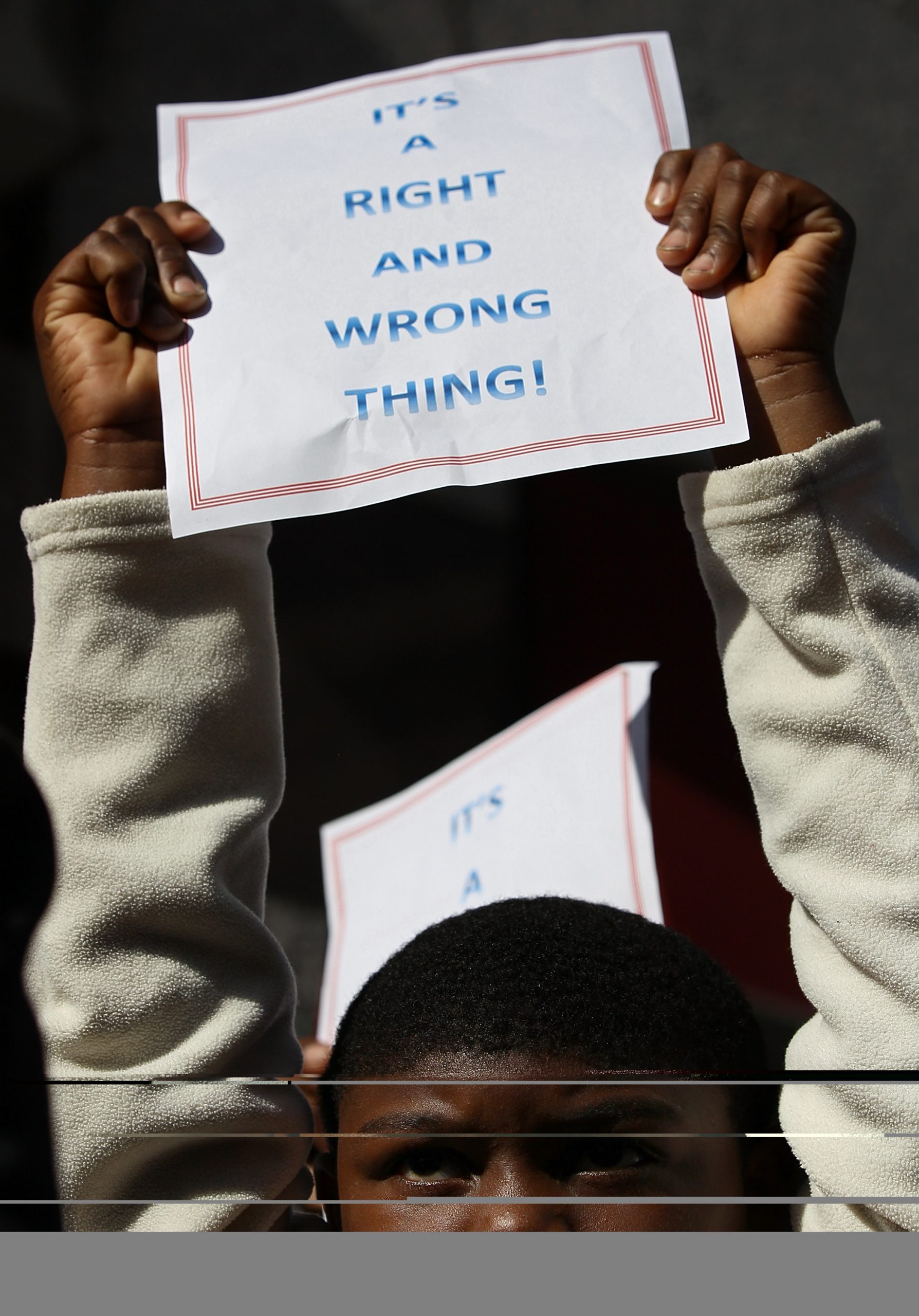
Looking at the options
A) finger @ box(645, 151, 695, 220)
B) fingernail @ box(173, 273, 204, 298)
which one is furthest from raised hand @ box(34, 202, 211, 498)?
finger @ box(645, 151, 695, 220)

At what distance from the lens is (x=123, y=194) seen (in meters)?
0.86

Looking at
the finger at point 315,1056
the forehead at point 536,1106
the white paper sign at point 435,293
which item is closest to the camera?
the forehead at point 536,1106

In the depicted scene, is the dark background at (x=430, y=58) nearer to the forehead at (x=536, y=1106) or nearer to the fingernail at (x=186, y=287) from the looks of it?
the fingernail at (x=186, y=287)

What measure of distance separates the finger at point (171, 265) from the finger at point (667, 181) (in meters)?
0.28

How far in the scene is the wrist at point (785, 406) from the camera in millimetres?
705

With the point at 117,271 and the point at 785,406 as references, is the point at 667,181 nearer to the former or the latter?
the point at 785,406

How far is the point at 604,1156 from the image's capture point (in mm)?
623

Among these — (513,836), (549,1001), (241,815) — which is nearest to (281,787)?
(241,815)

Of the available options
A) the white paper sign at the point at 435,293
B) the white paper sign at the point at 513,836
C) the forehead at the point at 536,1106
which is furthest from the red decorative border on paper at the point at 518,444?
the white paper sign at the point at 513,836

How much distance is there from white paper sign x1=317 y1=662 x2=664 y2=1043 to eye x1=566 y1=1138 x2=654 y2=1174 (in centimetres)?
41

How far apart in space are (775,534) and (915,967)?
0.25 m

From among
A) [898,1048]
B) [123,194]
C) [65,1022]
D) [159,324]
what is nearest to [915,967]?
[898,1048]

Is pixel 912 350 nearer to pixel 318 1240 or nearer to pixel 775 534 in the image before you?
pixel 775 534

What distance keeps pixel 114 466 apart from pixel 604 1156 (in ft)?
1.65
